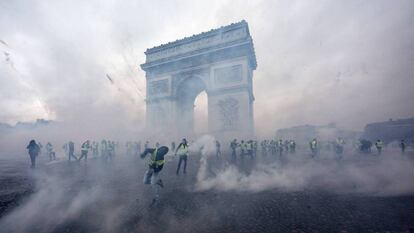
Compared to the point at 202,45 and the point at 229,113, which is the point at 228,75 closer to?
the point at 229,113

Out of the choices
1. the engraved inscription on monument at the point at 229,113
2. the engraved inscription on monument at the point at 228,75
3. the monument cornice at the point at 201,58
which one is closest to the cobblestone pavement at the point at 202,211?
the engraved inscription on monument at the point at 229,113

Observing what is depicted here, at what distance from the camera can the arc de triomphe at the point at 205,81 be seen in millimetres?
27594

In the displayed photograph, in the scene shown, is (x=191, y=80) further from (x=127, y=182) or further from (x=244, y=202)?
(x=244, y=202)

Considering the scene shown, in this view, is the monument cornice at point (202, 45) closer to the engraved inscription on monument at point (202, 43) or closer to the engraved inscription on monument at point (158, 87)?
the engraved inscription on monument at point (202, 43)

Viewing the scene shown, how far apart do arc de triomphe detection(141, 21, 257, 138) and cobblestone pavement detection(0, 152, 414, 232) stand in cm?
2033

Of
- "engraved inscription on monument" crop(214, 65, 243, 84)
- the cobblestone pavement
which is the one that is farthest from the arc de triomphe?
the cobblestone pavement

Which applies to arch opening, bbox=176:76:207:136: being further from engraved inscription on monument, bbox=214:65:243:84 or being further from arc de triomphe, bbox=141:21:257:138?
engraved inscription on monument, bbox=214:65:243:84

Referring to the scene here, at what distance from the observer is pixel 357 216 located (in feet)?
15.6

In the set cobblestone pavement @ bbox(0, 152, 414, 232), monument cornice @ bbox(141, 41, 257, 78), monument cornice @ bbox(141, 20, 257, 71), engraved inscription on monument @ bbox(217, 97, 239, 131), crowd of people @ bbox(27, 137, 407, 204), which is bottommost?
cobblestone pavement @ bbox(0, 152, 414, 232)

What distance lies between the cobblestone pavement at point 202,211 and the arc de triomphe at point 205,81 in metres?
20.3

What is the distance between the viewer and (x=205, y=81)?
98.7 ft

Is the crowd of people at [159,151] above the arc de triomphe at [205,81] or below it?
A: below

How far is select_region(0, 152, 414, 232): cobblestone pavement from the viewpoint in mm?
4426

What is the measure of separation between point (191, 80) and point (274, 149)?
1488cm
